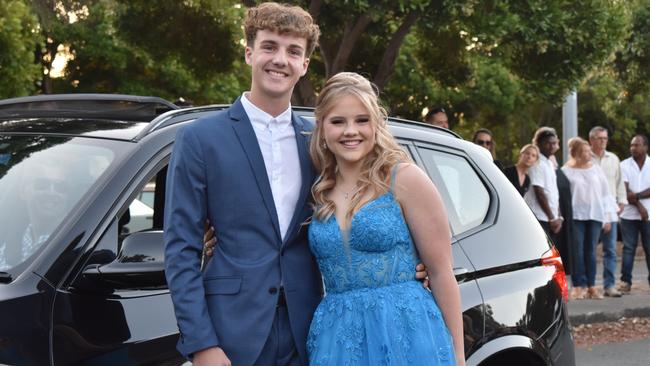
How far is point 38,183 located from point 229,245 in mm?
836

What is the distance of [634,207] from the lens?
12.1 metres

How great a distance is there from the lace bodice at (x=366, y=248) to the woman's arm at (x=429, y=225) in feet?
0.12

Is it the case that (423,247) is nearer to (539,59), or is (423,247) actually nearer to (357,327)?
(357,327)

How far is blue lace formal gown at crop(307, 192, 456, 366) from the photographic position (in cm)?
330

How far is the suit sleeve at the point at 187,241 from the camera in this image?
2980mm

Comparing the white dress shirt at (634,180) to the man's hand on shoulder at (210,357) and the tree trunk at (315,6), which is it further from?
the man's hand on shoulder at (210,357)

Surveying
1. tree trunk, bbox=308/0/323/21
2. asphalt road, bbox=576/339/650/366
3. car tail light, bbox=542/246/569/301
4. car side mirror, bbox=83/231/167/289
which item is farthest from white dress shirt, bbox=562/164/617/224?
car side mirror, bbox=83/231/167/289

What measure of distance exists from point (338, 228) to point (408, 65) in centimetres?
2052

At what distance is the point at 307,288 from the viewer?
10.8 feet

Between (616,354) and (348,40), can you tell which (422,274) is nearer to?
(616,354)

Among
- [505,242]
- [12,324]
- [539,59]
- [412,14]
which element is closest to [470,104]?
[539,59]

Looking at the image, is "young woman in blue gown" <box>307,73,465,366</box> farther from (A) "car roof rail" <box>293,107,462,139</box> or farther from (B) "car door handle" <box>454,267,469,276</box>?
(A) "car roof rail" <box>293,107,462,139</box>

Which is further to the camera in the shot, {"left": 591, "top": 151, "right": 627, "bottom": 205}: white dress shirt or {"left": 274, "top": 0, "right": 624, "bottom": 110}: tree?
{"left": 591, "top": 151, "right": 627, "bottom": 205}: white dress shirt

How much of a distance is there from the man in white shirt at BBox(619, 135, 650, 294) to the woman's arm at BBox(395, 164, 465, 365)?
29.6 feet
